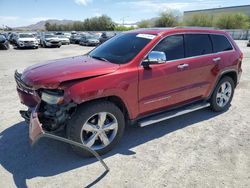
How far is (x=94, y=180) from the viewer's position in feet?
10.3

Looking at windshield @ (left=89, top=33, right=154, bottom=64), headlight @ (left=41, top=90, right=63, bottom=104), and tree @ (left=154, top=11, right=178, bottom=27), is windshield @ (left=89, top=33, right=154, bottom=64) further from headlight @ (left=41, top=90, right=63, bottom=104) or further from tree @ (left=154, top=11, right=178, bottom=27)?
tree @ (left=154, top=11, right=178, bottom=27)

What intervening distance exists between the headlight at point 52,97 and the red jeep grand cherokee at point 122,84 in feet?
0.04

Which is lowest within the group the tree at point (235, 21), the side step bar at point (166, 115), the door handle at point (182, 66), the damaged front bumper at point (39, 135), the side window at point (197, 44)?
the side step bar at point (166, 115)

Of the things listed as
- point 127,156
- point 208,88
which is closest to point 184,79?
point 208,88

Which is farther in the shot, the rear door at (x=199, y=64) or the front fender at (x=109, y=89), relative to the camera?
the rear door at (x=199, y=64)

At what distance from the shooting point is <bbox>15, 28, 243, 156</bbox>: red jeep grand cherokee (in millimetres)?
3352

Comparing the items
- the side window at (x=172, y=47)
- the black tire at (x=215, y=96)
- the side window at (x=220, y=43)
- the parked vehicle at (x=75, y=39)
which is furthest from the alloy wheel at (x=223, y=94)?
the parked vehicle at (x=75, y=39)

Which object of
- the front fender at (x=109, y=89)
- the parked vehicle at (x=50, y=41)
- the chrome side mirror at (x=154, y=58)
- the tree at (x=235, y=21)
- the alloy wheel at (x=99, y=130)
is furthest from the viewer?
the tree at (x=235, y=21)

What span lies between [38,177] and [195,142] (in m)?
2.46

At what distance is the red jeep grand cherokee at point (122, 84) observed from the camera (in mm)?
3352

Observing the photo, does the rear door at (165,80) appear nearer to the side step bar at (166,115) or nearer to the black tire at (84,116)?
the side step bar at (166,115)

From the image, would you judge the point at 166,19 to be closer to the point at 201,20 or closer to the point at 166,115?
the point at 201,20

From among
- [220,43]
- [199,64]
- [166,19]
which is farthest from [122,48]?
[166,19]

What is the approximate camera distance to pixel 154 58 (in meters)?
3.83
